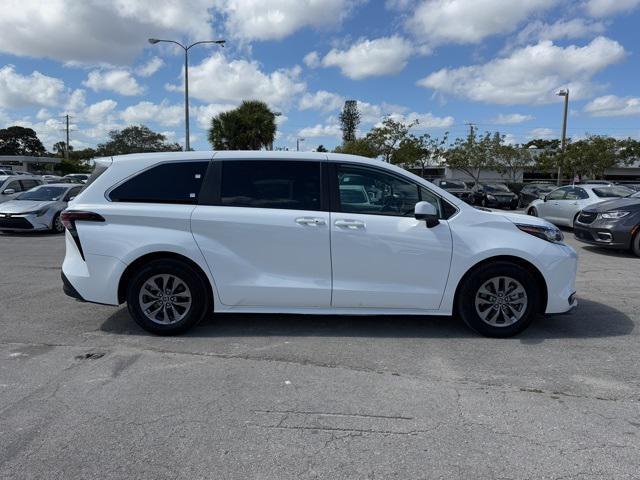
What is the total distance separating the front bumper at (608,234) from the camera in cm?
1045

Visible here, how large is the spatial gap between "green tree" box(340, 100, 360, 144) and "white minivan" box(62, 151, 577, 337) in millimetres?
92485

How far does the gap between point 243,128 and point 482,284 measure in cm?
3527

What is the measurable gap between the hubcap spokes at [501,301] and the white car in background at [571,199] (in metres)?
10.1

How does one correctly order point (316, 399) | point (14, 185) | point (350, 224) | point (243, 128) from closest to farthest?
point (316, 399) < point (350, 224) < point (14, 185) < point (243, 128)

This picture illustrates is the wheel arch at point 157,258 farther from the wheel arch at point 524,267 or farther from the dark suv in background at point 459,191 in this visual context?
the dark suv in background at point 459,191

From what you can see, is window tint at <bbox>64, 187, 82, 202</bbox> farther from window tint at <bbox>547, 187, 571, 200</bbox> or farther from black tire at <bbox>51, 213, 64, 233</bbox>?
window tint at <bbox>547, 187, 571, 200</bbox>

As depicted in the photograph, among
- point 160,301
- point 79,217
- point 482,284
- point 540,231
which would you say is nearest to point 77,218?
point 79,217

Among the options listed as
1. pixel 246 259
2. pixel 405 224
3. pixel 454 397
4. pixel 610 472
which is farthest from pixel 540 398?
pixel 246 259

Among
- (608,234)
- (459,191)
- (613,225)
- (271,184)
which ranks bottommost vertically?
(608,234)

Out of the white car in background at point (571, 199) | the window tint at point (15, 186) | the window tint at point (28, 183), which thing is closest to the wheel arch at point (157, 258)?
the white car in background at point (571, 199)

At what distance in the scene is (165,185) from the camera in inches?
201

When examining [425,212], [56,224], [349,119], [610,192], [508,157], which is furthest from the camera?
[349,119]

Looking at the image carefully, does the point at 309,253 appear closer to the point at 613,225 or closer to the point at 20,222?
the point at 613,225

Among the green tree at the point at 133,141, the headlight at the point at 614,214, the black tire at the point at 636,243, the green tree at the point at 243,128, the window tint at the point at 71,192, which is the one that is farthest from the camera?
the green tree at the point at 133,141
